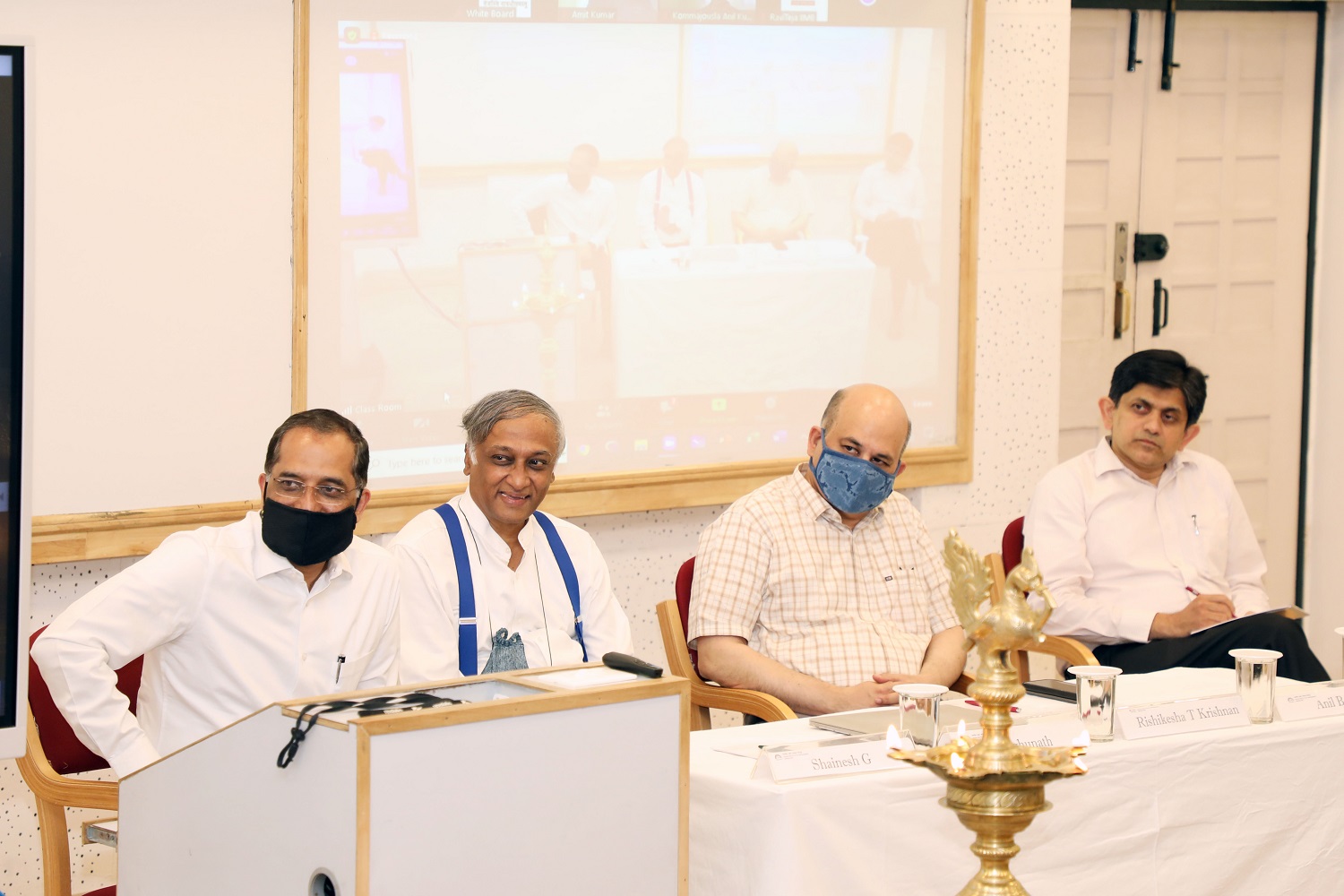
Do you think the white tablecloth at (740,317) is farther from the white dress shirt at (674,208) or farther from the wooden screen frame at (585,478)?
the wooden screen frame at (585,478)

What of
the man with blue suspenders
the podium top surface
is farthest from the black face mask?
the podium top surface

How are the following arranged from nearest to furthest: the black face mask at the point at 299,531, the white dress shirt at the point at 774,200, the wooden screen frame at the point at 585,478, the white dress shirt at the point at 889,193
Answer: the black face mask at the point at 299,531, the wooden screen frame at the point at 585,478, the white dress shirt at the point at 774,200, the white dress shirt at the point at 889,193

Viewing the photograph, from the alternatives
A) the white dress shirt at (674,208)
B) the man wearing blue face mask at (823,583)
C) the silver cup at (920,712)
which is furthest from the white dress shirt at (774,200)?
the silver cup at (920,712)

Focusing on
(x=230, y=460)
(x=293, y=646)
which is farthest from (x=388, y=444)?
(x=293, y=646)

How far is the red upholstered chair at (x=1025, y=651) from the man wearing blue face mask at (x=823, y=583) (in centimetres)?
30

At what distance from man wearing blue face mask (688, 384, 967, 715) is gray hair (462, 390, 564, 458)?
507mm

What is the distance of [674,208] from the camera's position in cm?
439

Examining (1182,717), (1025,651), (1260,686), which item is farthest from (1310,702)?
(1025,651)

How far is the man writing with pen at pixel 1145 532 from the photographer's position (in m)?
3.81

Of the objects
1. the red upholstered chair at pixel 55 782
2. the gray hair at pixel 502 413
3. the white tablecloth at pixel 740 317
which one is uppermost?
the white tablecloth at pixel 740 317

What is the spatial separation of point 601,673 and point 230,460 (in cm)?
215

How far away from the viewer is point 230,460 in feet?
12.4

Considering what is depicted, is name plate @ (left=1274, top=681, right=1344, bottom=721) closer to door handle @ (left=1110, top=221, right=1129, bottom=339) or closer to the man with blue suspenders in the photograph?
the man with blue suspenders

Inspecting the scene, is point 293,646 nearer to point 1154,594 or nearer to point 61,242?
point 61,242
